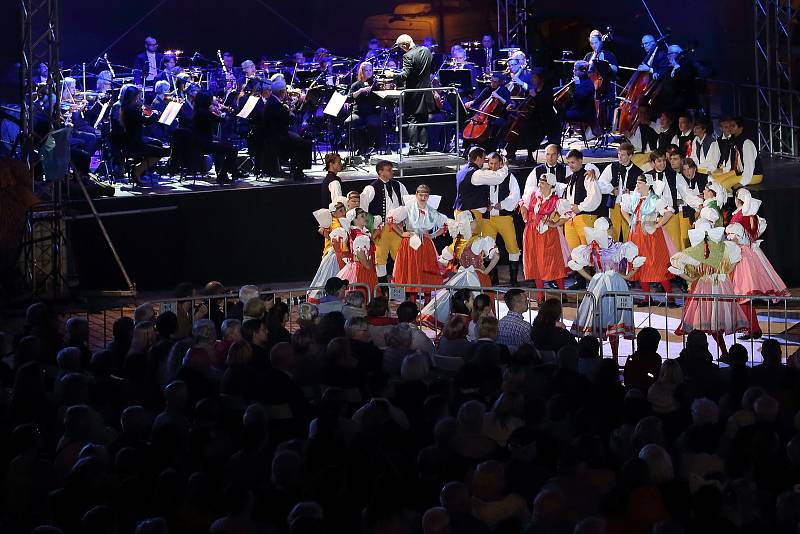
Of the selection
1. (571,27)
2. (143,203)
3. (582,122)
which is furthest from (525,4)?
(143,203)

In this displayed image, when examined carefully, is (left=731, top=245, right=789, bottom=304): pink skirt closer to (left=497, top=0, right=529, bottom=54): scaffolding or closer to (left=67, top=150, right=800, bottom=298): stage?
(left=67, top=150, right=800, bottom=298): stage

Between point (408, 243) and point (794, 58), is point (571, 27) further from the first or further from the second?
point (408, 243)

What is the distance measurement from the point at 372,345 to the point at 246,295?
1865 mm

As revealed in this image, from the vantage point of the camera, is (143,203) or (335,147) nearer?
(143,203)

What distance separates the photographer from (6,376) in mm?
8703

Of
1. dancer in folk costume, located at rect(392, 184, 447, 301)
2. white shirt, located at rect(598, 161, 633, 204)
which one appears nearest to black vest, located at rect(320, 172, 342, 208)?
dancer in folk costume, located at rect(392, 184, 447, 301)

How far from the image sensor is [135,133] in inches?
607

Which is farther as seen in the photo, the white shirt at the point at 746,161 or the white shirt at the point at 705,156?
the white shirt at the point at 705,156

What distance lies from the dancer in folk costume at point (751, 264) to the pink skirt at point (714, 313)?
13.6 inches

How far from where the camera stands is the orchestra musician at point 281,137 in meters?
15.7

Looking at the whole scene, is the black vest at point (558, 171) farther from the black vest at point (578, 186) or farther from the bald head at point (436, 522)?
the bald head at point (436, 522)

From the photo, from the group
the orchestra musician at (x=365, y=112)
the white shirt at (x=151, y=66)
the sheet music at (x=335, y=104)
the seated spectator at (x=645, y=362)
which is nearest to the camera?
the seated spectator at (x=645, y=362)

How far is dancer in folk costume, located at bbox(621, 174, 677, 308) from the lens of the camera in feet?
43.7

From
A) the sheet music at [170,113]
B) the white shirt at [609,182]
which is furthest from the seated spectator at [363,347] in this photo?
the sheet music at [170,113]
